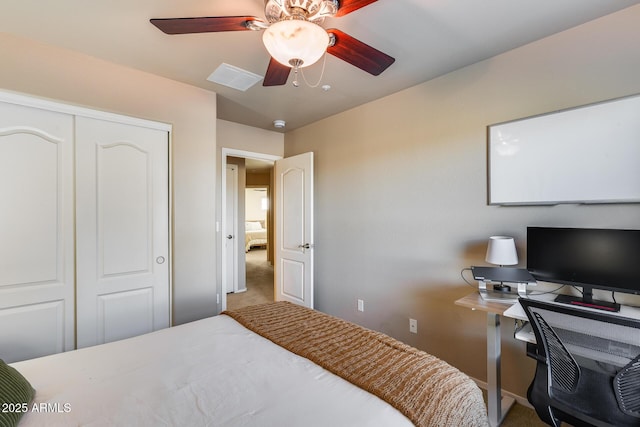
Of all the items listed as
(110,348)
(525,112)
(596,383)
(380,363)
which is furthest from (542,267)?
(110,348)

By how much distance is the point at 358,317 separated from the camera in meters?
3.08

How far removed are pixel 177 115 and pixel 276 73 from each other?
4.10ft

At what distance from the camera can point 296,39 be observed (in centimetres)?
122

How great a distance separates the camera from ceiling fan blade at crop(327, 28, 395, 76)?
1404mm

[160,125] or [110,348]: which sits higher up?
[160,125]

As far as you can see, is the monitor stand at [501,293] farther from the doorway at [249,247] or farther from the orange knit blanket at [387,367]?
the doorway at [249,247]

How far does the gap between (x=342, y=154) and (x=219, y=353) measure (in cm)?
237

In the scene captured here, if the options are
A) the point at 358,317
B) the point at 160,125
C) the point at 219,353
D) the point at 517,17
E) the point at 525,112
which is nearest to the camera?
the point at 219,353

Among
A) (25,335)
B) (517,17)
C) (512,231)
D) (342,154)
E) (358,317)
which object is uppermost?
(517,17)

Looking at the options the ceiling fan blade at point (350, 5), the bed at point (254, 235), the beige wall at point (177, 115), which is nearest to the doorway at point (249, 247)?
the bed at point (254, 235)

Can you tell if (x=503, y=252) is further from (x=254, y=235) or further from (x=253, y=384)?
(x=254, y=235)

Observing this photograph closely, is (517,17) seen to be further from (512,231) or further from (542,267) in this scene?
(542,267)

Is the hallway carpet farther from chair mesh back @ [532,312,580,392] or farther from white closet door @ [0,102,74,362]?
A: chair mesh back @ [532,312,580,392]

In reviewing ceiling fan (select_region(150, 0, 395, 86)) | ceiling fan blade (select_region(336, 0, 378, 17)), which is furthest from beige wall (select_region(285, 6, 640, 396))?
ceiling fan blade (select_region(336, 0, 378, 17))
